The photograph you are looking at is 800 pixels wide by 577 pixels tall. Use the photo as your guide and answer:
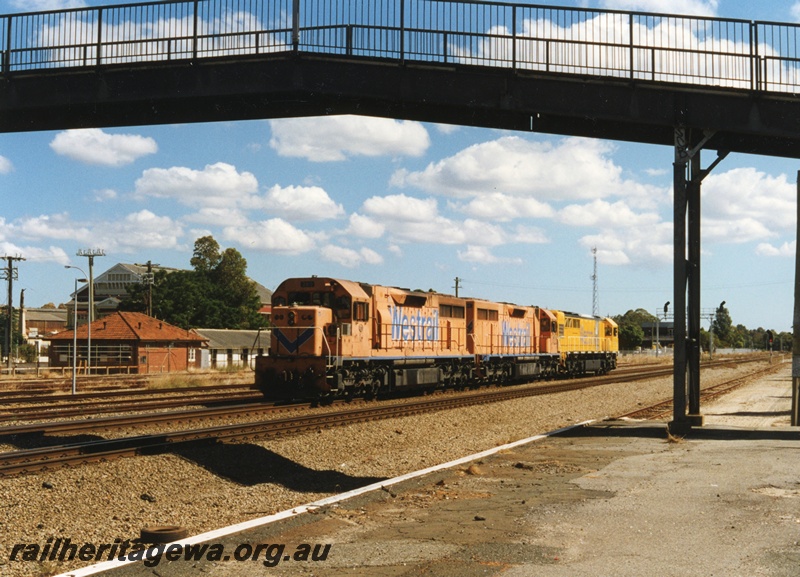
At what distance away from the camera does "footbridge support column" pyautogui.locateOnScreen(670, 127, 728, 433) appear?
1653 centimetres

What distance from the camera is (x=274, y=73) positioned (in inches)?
625

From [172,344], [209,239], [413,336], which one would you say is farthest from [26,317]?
[413,336]

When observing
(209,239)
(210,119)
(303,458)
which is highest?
(209,239)

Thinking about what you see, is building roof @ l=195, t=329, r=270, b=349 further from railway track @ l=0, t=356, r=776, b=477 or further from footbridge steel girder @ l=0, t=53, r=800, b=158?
footbridge steel girder @ l=0, t=53, r=800, b=158

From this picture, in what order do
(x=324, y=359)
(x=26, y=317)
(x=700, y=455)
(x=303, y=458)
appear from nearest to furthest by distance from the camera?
1. (x=700, y=455)
2. (x=303, y=458)
3. (x=324, y=359)
4. (x=26, y=317)

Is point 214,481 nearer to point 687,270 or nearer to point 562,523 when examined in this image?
point 562,523

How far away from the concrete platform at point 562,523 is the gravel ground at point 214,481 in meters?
1.44

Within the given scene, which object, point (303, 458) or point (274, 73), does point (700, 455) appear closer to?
point (303, 458)

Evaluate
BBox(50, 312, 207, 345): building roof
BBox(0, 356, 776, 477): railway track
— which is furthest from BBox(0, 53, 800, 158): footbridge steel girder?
BBox(50, 312, 207, 345): building roof

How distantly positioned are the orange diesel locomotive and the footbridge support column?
1045 cm

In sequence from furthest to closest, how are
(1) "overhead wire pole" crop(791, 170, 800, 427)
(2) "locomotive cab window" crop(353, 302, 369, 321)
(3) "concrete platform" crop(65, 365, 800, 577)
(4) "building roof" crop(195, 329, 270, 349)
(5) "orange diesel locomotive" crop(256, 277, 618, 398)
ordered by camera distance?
(4) "building roof" crop(195, 329, 270, 349), (2) "locomotive cab window" crop(353, 302, 369, 321), (5) "orange diesel locomotive" crop(256, 277, 618, 398), (1) "overhead wire pole" crop(791, 170, 800, 427), (3) "concrete platform" crop(65, 365, 800, 577)

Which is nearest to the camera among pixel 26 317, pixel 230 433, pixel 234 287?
pixel 230 433

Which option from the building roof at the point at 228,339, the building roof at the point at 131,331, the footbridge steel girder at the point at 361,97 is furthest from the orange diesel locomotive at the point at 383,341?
the building roof at the point at 228,339

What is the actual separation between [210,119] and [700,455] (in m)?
11.5
